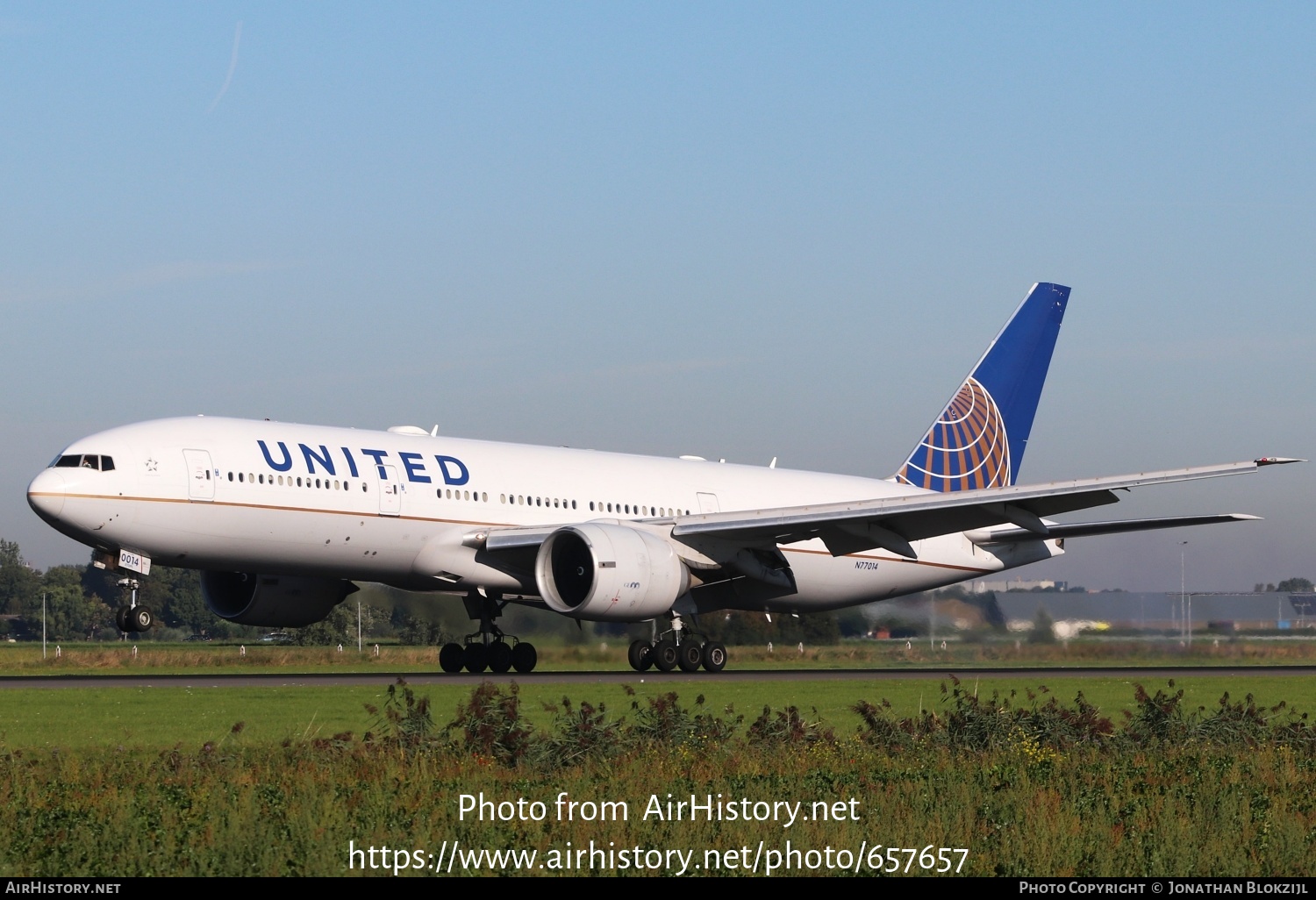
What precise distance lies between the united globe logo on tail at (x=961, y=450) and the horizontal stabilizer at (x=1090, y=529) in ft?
8.63

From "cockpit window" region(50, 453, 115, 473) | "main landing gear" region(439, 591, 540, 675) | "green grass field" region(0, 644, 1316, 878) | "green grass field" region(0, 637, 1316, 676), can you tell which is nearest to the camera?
"green grass field" region(0, 644, 1316, 878)

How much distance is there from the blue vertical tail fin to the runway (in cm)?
760

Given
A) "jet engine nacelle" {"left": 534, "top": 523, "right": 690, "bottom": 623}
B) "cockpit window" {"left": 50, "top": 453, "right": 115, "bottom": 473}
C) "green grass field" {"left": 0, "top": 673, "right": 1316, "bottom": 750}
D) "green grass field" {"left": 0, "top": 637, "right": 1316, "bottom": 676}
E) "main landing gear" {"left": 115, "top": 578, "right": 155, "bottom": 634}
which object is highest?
"cockpit window" {"left": 50, "top": 453, "right": 115, "bottom": 473}

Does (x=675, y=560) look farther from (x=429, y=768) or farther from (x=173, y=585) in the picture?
(x=173, y=585)

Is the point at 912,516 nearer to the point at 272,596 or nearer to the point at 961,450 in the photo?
the point at 961,450

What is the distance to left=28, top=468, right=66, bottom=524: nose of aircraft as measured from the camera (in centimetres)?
2750

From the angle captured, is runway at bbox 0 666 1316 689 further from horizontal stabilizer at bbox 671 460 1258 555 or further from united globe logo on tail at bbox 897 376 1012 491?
united globe logo on tail at bbox 897 376 1012 491

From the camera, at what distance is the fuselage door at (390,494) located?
29.8 meters

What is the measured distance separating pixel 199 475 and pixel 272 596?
202 inches

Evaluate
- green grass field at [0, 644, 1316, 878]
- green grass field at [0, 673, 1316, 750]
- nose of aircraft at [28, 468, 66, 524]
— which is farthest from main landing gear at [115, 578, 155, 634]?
green grass field at [0, 644, 1316, 878]

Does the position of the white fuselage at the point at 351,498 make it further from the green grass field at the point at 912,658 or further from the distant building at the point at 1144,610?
the distant building at the point at 1144,610

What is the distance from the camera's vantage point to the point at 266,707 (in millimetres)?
20906

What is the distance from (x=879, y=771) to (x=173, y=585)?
96095mm

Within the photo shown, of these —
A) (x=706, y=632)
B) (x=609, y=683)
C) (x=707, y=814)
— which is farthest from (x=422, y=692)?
(x=706, y=632)
